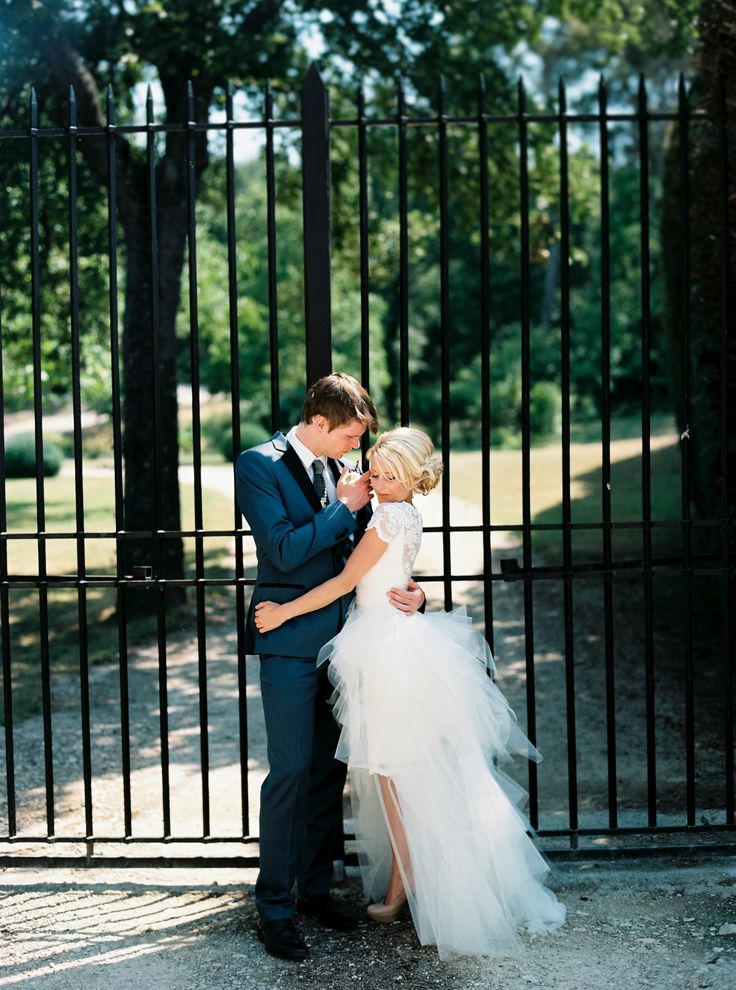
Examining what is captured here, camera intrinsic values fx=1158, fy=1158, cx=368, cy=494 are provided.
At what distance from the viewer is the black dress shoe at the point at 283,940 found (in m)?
4.09

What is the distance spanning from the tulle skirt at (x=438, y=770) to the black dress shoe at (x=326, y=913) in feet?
1.13

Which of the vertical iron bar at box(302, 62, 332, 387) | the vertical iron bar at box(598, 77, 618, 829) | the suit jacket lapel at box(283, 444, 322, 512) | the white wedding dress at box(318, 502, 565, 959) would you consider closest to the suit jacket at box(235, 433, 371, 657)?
the suit jacket lapel at box(283, 444, 322, 512)

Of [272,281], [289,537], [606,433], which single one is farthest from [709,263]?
[289,537]

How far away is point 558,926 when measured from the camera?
169 inches

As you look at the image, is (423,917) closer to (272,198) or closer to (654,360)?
(272,198)

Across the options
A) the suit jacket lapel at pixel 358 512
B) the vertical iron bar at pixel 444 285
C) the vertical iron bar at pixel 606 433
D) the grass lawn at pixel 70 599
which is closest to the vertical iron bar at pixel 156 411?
the suit jacket lapel at pixel 358 512

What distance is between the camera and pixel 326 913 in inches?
173

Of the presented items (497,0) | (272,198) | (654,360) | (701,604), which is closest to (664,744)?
(701,604)

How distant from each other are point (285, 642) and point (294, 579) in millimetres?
230

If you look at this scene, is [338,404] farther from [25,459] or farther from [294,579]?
[25,459]

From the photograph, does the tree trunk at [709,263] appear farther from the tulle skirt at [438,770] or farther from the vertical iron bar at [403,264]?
the tulle skirt at [438,770]

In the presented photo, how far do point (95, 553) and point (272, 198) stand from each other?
35.3 feet

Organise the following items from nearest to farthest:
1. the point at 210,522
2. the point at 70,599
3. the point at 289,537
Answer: the point at 289,537, the point at 70,599, the point at 210,522

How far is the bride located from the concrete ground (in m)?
0.16
